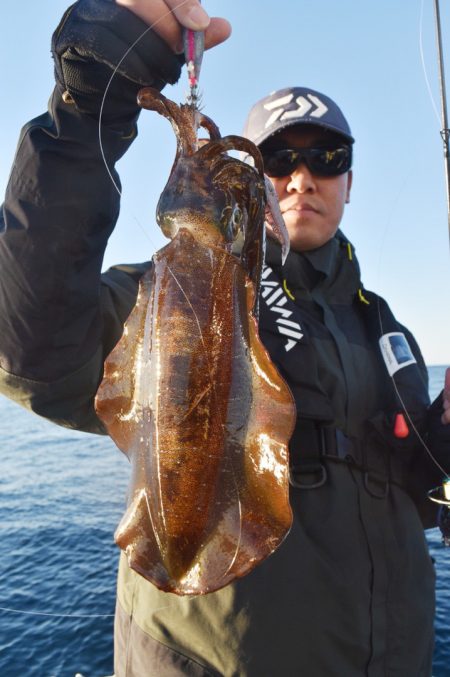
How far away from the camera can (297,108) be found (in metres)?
3.99

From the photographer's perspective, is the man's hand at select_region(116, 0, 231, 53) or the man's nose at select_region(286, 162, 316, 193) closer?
the man's hand at select_region(116, 0, 231, 53)

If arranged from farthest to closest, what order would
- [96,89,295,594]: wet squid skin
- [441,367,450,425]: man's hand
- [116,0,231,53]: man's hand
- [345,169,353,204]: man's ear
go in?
[345,169,353,204]: man's ear → [441,367,450,425]: man's hand → [116,0,231,53]: man's hand → [96,89,295,594]: wet squid skin

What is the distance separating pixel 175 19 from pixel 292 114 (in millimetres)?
2061

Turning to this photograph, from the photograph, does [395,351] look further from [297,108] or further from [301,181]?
[297,108]

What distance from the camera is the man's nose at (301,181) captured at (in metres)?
3.94

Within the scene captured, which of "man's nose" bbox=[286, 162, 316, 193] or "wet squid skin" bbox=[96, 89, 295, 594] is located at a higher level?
"man's nose" bbox=[286, 162, 316, 193]

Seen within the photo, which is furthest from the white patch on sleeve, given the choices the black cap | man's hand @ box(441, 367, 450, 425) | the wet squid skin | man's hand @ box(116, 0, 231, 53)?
man's hand @ box(116, 0, 231, 53)

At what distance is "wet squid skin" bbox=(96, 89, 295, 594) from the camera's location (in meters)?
1.74

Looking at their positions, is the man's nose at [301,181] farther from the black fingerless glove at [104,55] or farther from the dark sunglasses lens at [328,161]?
the black fingerless glove at [104,55]

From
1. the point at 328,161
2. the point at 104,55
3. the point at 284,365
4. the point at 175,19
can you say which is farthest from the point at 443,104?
the point at 104,55

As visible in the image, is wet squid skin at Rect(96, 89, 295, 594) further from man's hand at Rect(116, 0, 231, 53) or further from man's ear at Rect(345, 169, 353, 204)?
man's ear at Rect(345, 169, 353, 204)

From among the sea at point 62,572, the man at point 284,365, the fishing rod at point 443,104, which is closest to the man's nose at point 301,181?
the man at point 284,365

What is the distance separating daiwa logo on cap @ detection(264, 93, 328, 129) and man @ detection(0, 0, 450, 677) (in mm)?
14

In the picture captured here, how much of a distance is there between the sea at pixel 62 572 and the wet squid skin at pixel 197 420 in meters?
9.52
